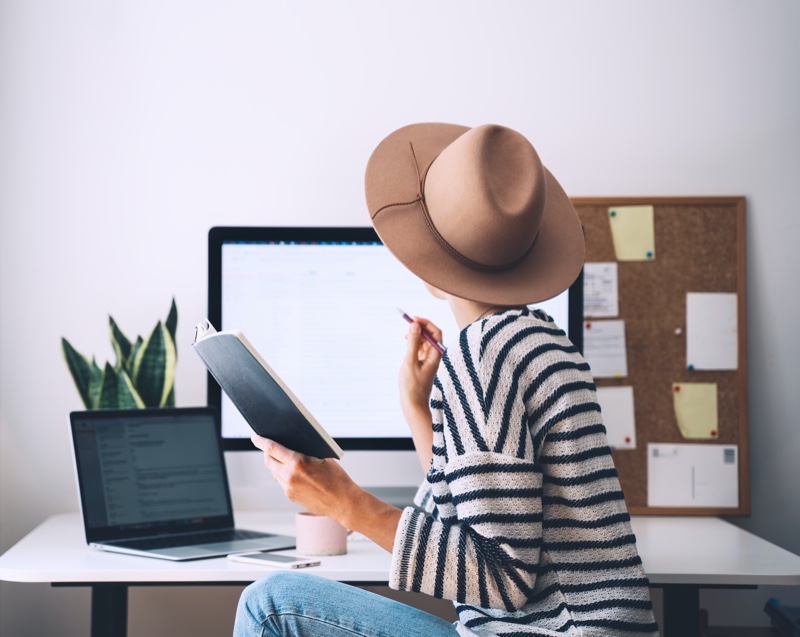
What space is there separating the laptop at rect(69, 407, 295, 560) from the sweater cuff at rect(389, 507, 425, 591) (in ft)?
1.38

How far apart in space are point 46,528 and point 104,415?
248mm

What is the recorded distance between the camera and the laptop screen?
1419 millimetres

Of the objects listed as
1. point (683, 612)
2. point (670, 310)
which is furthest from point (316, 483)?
point (670, 310)

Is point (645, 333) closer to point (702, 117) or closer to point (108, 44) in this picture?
point (702, 117)

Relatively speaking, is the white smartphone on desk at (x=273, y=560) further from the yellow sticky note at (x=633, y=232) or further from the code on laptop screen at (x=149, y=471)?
A: the yellow sticky note at (x=633, y=232)

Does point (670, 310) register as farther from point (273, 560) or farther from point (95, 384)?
point (95, 384)

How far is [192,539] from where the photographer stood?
142 cm

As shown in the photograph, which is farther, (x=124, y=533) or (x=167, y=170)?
(x=167, y=170)

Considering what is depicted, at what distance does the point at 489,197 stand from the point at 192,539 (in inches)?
30.7

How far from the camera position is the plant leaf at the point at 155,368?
1.65 metres

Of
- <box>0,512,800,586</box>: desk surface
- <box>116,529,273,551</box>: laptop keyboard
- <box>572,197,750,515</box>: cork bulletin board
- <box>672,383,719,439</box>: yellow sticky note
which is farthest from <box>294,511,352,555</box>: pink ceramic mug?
<box>672,383,719,439</box>: yellow sticky note

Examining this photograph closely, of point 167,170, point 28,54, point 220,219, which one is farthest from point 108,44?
point 220,219

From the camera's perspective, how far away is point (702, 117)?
183 centimetres

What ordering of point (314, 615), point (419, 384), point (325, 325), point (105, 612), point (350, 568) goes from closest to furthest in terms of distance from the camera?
point (314, 615), point (350, 568), point (105, 612), point (419, 384), point (325, 325)
